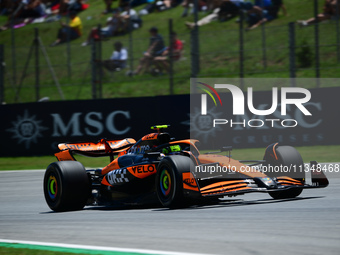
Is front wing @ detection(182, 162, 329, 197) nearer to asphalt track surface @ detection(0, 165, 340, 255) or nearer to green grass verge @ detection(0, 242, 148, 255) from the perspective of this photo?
asphalt track surface @ detection(0, 165, 340, 255)

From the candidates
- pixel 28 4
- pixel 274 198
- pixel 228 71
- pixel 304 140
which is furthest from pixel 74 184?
pixel 28 4

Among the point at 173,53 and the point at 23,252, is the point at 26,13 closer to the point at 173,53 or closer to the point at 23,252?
the point at 173,53

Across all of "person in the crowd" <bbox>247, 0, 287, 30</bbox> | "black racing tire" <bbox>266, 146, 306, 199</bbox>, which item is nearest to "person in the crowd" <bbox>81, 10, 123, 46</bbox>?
"person in the crowd" <bbox>247, 0, 287, 30</bbox>

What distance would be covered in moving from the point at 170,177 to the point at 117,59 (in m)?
11.8

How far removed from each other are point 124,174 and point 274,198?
2.02m

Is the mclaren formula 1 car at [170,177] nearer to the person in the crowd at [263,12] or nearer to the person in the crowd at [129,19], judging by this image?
the person in the crowd at [263,12]

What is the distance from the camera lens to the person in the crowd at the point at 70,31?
2228 cm

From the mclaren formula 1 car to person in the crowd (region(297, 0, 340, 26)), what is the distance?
10196 mm

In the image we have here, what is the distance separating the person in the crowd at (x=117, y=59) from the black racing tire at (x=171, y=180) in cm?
1113

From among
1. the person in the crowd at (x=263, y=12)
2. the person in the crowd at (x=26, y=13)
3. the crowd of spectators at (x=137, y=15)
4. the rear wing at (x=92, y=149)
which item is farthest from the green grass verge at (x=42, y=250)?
the person in the crowd at (x=26, y=13)

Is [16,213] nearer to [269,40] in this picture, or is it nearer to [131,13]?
[269,40]

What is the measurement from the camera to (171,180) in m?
7.21

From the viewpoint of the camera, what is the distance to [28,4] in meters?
25.2

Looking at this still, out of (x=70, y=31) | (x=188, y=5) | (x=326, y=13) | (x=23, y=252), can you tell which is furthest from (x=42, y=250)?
(x=70, y=31)
